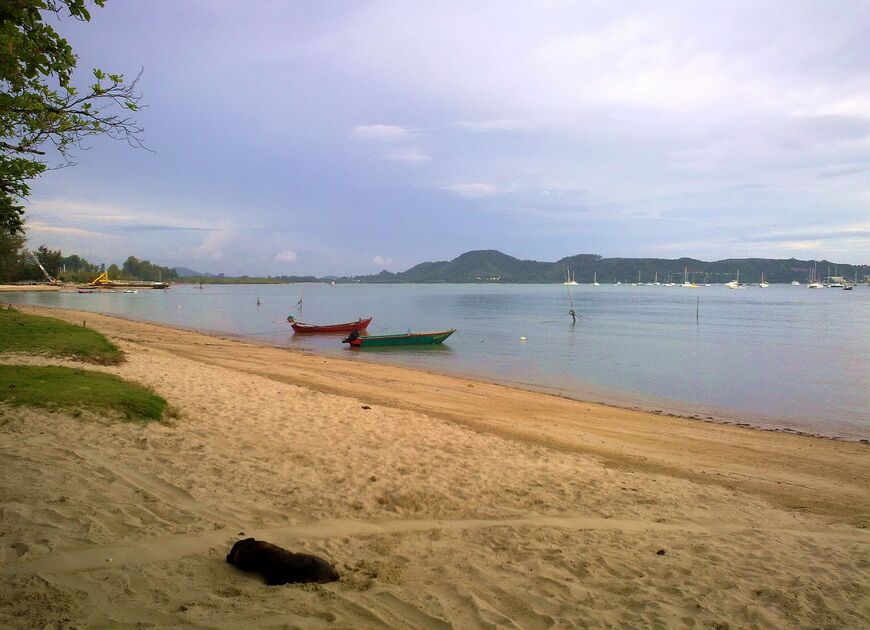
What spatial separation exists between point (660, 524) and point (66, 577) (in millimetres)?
4952

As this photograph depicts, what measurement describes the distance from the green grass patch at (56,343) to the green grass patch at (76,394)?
351 cm

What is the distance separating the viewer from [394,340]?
28.5 metres

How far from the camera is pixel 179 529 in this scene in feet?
14.4

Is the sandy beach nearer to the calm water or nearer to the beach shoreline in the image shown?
the beach shoreline

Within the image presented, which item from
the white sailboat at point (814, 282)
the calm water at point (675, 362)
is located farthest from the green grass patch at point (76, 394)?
the white sailboat at point (814, 282)

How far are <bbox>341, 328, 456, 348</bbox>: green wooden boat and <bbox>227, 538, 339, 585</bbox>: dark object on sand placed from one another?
2389 cm

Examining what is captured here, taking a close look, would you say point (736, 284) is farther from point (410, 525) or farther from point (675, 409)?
point (410, 525)

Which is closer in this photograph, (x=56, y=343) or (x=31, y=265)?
(x=56, y=343)

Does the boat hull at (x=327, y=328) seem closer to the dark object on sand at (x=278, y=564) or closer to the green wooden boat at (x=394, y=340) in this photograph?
the green wooden boat at (x=394, y=340)

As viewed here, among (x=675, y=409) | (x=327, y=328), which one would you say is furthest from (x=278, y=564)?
(x=327, y=328)

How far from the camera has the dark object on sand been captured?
371 centimetres

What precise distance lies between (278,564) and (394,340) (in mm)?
24806

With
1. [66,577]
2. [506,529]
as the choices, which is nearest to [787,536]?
[506,529]

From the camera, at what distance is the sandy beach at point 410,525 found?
3512 mm
